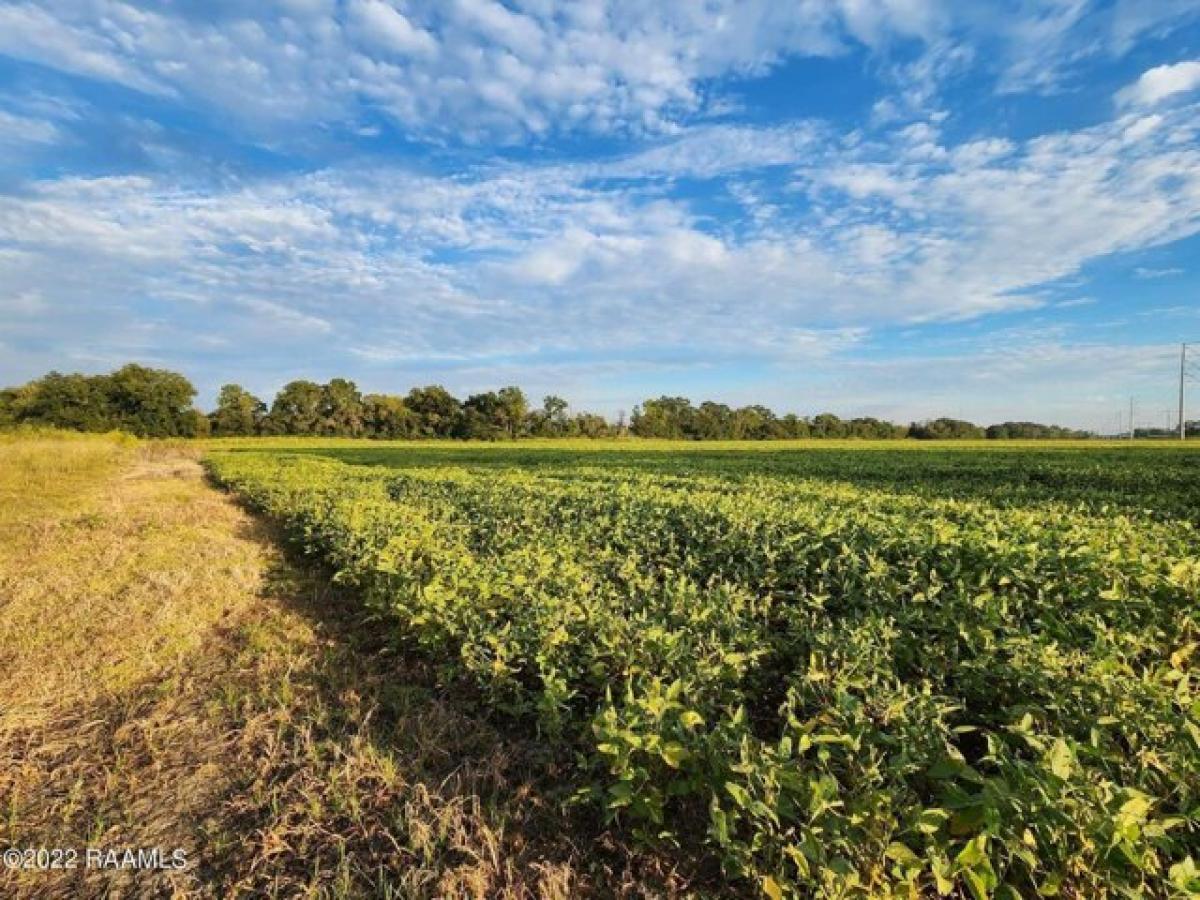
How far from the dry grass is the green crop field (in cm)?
29

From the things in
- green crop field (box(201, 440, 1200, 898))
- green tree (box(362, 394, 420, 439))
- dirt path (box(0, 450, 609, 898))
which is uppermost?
green tree (box(362, 394, 420, 439))

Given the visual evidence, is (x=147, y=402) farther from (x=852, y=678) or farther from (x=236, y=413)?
(x=852, y=678)

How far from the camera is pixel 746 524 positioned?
5.85 m

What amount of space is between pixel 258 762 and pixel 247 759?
118 millimetres

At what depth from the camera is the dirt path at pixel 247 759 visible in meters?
2.79

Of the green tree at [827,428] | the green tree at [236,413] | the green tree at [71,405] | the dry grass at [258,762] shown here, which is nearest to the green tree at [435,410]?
the green tree at [236,413]

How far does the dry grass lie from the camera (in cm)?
276

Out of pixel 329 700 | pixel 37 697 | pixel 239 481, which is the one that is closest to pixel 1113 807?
pixel 329 700

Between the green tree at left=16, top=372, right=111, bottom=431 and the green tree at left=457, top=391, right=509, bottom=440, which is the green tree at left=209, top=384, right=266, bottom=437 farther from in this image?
the green tree at left=457, top=391, right=509, bottom=440

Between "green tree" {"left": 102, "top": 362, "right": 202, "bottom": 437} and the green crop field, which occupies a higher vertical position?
"green tree" {"left": 102, "top": 362, "right": 202, "bottom": 437}

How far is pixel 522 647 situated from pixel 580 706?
50 centimetres

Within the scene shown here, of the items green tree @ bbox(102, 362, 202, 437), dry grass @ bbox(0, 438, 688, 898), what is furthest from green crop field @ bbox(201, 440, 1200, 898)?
green tree @ bbox(102, 362, 202, 437)

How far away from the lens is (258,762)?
3588mm

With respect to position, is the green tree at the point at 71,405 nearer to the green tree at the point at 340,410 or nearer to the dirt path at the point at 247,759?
the green tree at the point at 340,410
